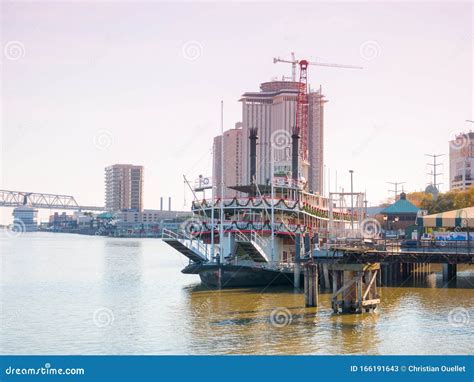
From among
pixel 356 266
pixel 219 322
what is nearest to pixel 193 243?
pixel 219 322

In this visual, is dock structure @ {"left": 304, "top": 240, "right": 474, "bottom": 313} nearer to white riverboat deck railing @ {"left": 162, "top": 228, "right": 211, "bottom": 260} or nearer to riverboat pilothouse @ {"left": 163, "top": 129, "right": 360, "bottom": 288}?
riverboat pilothouse @ {"left": 163, "top": 129, "right": 360, "bottom": 288}

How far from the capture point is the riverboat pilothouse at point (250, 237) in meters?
56.0

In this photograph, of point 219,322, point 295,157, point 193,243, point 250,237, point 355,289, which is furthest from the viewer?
point 295,157

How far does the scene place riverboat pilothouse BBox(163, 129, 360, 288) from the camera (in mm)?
56000

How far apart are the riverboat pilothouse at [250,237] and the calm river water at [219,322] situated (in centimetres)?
165

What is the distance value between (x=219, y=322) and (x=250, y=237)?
1762 centimetres

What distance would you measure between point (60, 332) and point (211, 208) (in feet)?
79.5

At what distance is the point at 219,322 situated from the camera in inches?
1607

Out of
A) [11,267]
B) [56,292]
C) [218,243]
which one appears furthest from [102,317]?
[11,267]

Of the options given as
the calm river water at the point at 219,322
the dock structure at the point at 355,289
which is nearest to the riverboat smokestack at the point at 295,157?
the calm river water at the point at 219,322

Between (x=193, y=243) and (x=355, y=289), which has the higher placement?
(x=193, y=243)

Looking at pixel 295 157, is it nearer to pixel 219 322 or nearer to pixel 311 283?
pixel 311 283

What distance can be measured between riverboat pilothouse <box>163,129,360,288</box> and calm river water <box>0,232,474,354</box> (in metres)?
1.65

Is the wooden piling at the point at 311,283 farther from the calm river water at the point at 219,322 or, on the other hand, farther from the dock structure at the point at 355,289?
the dock structure at the point at 355,289
